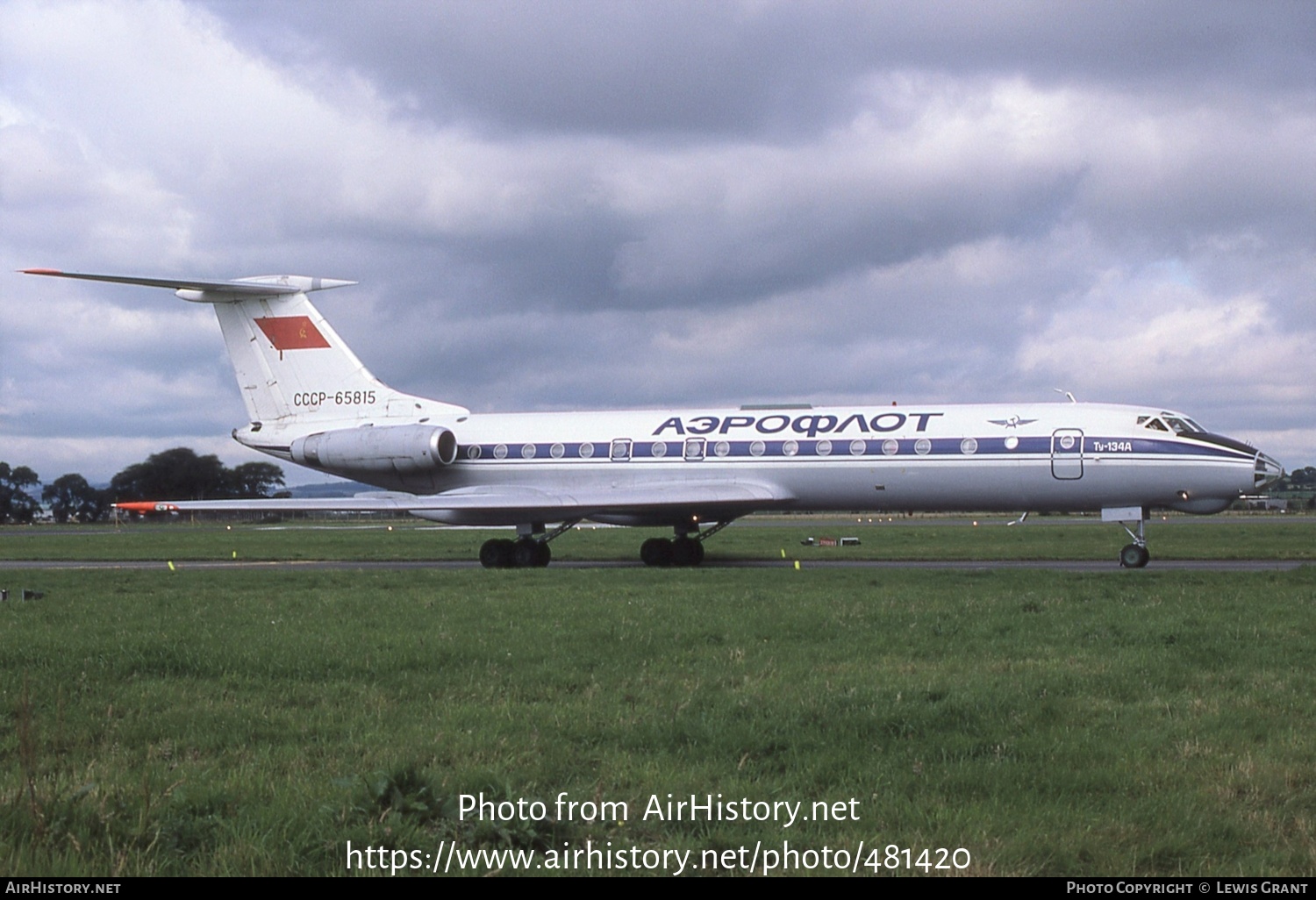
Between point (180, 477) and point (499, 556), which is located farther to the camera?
point (180, 477)

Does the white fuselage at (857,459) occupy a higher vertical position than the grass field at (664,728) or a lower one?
higher

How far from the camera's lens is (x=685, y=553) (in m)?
25.1

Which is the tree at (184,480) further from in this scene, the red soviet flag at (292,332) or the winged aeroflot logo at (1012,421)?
the winged aeroflot logo at (1012,421)

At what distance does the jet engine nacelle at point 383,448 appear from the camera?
83.9 feet

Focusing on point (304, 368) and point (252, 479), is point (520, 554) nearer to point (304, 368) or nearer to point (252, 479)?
point (304, 368)

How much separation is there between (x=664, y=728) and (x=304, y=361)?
23.1 meters

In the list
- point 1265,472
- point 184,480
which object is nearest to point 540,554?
point 1265,472

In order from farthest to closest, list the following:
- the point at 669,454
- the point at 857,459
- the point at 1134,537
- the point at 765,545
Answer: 1. the point at 765,545
2. the point at 669,454
3. the point at 857,459
4. the point at 1134,537

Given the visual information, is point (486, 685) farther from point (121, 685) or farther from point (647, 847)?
point (647, 847)

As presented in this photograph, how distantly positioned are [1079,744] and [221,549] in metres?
32.6

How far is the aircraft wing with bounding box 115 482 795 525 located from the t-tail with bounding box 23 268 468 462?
3.34m

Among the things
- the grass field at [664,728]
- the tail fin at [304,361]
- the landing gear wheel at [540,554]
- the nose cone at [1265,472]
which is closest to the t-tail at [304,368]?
the tail fin at [304,361]

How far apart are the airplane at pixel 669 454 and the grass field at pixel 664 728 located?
9.59 meters

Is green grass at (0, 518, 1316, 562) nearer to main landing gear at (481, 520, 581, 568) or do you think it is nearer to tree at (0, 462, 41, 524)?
main landing gear at (481, 520, 581, 568)
